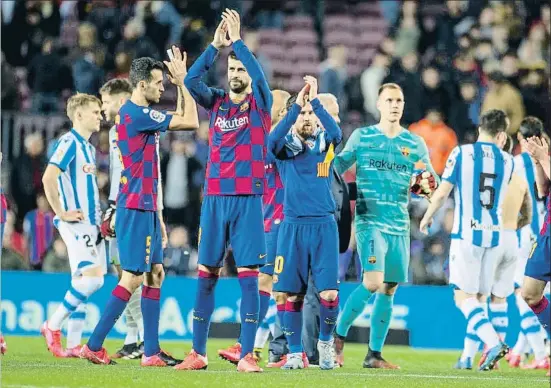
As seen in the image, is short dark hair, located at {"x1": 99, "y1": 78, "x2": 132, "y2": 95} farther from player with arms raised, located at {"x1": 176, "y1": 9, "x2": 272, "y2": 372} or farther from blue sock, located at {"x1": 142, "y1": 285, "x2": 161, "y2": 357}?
blue sock, located at {"x1": 142, "y1": 285, "x2": 161, "y2": 357}

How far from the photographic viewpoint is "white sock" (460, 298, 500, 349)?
10688 mm

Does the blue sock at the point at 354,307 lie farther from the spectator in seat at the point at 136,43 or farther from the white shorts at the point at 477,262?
the spectator in seat at the point at 136,43

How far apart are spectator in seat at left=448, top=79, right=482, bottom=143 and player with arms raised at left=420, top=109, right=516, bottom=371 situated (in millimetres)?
7481

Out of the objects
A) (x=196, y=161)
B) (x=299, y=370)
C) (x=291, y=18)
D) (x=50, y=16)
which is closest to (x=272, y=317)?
(x=299, y=370)

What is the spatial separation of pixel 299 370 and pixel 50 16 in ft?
38.7

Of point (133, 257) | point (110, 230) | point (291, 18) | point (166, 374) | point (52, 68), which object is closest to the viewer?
point (166, 374)

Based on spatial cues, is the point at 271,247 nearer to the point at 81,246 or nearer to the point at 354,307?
the point at 354,307

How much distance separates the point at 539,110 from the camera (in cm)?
1914

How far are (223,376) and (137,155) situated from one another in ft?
6.45

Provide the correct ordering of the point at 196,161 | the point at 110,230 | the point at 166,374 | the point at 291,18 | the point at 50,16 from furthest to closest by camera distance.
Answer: the point at 291,18
the point at 50,16
the point at 196,161
the point at 110,230
the point at 166,374

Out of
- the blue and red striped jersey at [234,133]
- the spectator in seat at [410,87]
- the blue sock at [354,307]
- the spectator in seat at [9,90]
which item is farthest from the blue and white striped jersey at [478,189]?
the spectator in seat at [9,90]

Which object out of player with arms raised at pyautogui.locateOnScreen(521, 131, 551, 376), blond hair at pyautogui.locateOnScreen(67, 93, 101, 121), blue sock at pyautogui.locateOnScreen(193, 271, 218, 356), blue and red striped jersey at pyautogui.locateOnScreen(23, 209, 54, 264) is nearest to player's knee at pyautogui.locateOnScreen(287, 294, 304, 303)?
blue sock at pyautogui.locateOnScreen(193, 271, 218, 356)

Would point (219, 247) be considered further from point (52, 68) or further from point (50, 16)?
point (50, 16)

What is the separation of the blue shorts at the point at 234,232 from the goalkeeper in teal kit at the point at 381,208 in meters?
1.79
